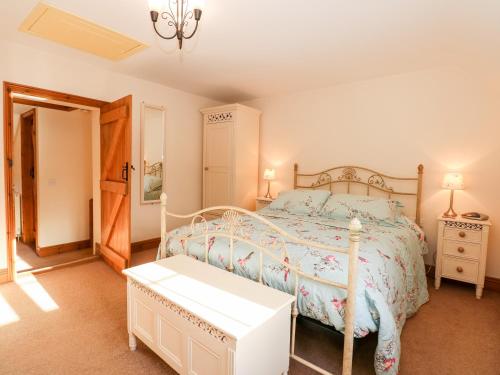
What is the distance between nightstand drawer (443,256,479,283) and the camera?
288cm

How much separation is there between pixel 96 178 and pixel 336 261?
347cm

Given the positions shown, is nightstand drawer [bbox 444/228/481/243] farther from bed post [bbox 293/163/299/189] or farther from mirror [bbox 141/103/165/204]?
mirror [bbox 141/103/165/204]

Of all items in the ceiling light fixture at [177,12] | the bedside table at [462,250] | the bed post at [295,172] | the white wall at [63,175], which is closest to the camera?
→ the ceiling light fixture at [177,12]

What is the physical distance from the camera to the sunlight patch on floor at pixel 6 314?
230 centimetres

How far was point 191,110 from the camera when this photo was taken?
4.72m

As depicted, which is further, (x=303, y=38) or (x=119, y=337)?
(x=303, y=38)

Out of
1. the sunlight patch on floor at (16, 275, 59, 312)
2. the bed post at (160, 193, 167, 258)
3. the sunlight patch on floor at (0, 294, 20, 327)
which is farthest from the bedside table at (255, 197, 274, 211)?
the sunlight patch on floor at (0, 294, 20, 327)

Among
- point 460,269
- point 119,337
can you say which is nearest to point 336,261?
point 119,337

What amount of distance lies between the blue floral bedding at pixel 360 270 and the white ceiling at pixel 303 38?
5.74ft

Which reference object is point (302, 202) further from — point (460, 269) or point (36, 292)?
point (36, 292)

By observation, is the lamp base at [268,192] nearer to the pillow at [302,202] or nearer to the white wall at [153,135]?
the pillow at [302,202]

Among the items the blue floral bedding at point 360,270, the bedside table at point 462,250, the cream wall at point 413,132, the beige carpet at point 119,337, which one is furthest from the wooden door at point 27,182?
the bedside table at point 462,250

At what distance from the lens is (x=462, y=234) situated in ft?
9.53

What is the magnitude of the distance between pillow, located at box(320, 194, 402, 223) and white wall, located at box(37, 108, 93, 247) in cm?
355
